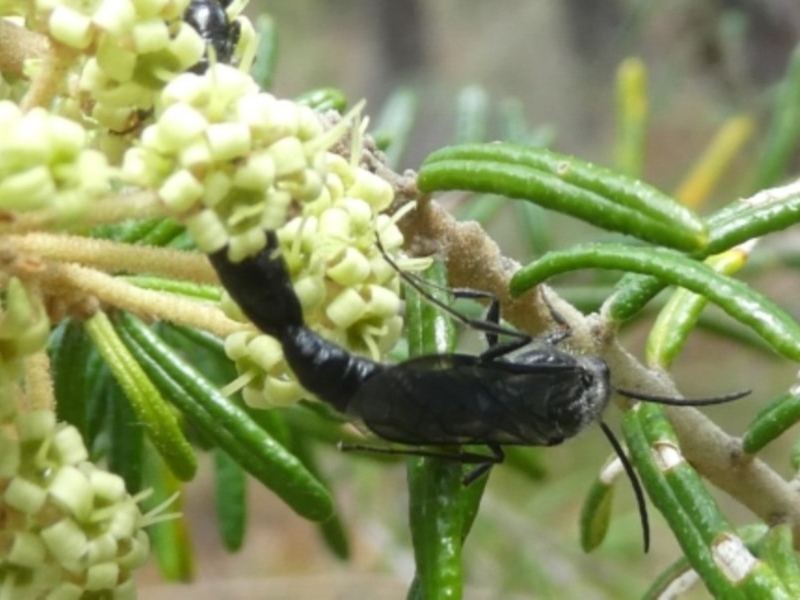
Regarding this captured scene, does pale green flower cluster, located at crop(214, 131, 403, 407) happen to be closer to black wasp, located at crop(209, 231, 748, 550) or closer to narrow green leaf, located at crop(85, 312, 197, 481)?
black wasp, located at crop(209, 231, 748, 550)

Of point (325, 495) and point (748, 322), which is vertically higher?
point (748, 322)

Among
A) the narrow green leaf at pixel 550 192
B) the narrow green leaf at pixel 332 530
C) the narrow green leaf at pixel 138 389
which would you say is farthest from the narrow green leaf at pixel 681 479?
the narrow green leaf at pixel 332 530

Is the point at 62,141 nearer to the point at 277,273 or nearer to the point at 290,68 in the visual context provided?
the point at 277,273

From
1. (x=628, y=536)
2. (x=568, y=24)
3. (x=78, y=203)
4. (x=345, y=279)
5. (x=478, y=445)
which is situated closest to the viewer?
(x=78, y=203)

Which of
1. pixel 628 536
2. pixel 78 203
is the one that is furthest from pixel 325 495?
pixel 628 536

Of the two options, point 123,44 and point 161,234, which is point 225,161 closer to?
point 123,44

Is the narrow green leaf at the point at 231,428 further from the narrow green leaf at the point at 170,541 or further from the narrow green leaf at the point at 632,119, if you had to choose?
the narrow green leaf at the point at 632,119

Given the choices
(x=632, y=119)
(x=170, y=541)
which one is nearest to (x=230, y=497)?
(x=170, y=541)
